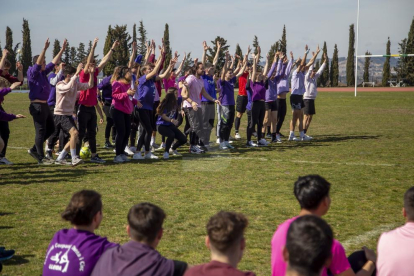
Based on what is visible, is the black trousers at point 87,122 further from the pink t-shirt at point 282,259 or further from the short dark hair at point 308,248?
the short dark hair at point 308,248

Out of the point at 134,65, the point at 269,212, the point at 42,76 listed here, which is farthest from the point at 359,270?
the point at 134,65

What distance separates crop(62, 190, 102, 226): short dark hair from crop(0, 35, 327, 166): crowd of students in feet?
21.6

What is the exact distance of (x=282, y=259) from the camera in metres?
3.45

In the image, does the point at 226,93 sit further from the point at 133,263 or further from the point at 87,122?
the point at 133,263

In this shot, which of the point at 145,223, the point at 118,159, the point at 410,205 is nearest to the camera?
the point at 145,223

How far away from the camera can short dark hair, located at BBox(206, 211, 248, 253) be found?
298 centimetres

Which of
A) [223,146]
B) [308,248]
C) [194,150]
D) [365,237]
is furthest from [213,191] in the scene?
[308,248]

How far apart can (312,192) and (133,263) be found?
1.34m

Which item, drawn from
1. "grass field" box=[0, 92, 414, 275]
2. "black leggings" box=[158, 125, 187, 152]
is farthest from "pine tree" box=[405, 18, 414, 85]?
"black leggings" box=[158, 125, 187, 152]

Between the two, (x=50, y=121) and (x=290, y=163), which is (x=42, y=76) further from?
(x=290, y=163)

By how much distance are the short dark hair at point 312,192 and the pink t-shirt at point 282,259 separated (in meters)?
0.30

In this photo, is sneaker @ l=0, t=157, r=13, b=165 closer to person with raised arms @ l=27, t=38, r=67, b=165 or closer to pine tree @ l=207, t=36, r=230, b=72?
person with raised arms @ l=27, t=38, r=67, b=165

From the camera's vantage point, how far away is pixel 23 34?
86.1m

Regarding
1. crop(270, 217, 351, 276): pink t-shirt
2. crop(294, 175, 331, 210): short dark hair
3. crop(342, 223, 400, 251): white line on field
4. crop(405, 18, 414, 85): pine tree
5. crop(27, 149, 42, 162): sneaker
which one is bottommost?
crop(342, 223, 400, 251): white line on field
